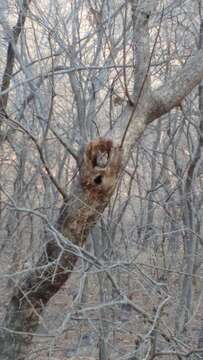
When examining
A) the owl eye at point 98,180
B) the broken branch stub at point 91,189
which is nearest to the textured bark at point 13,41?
the broken branch stub at point 91,189

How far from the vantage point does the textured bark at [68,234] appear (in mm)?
4535

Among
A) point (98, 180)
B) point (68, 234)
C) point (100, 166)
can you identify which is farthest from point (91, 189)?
point (68, 234)

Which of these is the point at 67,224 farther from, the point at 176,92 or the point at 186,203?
the point at 186,203

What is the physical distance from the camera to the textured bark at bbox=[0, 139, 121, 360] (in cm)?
454

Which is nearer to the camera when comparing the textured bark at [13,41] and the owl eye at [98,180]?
the owl eye at [98,180]

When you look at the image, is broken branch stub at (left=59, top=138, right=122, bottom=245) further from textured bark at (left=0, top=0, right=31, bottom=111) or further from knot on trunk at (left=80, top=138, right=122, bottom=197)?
textured bark at (left=0, top=0, right=31, bottom=111)

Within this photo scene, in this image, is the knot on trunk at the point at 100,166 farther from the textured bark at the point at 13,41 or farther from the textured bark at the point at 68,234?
the textured bark at the point at 13,41

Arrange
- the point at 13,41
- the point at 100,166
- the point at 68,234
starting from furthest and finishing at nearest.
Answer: the point at 13,41 < the point at 68,234 < the point at 100,166

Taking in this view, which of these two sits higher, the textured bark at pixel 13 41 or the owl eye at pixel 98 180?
the textured bark at pixel 13 41

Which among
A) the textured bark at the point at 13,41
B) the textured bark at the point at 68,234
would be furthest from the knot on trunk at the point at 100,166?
the textured bark at the point at 13,41

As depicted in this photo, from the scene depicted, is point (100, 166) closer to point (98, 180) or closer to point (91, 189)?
point (98, 180)

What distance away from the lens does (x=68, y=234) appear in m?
4.92

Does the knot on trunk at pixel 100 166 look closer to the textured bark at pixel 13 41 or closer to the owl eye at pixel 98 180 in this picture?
the owl eye at pixel 98 180

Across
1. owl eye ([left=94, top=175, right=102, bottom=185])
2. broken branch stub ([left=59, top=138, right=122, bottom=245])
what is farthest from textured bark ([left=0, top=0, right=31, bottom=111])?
owl eye ([left=94, top=175, right=102, bottom=185])
